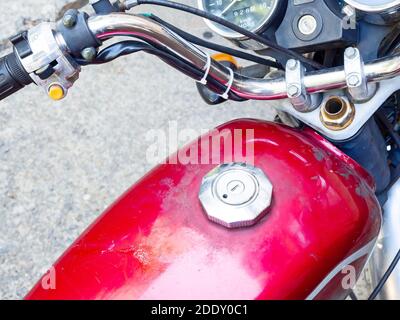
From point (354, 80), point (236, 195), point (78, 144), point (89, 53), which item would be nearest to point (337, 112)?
point (354, 80)

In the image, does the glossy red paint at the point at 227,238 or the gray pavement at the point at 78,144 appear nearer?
the glossy red paint at the point at 227,238

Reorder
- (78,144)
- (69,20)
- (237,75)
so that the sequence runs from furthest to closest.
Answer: (78,144) < (237,75) < (69,20)

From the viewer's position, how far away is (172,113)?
178 centimetres

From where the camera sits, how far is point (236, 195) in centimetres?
72

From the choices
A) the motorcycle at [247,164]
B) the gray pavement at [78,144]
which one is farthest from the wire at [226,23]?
the gray pavement at [78,144]

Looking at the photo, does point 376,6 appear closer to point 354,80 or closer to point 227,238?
point 354,80

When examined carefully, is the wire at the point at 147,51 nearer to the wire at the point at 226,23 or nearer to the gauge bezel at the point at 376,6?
the wire at the point at 226,23

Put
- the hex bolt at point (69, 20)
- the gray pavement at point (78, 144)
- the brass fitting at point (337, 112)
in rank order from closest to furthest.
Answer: the hex bolt at point (69, 20) → the brass fitting at point (337, 112) → the gray pavement at point (78, 144)

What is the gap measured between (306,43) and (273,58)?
2.9 inches

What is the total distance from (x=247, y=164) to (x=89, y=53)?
23 cm

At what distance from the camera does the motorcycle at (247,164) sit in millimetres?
701
